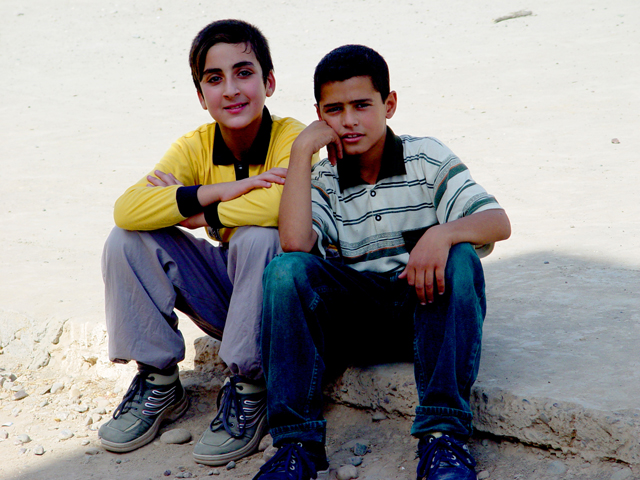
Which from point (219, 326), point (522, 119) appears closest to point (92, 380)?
point (219, 326)

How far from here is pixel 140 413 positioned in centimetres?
255

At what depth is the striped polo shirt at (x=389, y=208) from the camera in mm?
2305

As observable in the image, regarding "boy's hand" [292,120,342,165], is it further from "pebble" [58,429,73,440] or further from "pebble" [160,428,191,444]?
"pebble" [58,429,73,440]

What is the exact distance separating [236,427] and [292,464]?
0.45 m

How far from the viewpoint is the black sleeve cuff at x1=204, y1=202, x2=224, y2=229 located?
2416 millimetres

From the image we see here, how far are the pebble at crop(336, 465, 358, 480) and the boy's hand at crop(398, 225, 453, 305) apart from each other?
59 centimetres

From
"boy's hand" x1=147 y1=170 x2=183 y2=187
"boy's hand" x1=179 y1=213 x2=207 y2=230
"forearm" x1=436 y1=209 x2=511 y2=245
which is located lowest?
"forearm" x1=436 y1=209 x2=511 y2=245

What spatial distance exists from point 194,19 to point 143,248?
11.3 m

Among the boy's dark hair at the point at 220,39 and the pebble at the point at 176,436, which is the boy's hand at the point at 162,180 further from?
the pebble at the point at 176,436

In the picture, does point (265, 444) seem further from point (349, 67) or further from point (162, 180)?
point (349, 67)

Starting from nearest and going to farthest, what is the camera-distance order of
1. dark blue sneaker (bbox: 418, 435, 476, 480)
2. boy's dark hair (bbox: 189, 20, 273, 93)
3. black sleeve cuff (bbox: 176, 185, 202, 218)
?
dark blue sneaker (bbox: 418, 435, 476, 480) < black sleeve cuff (bbox: 176, 185, 202, 218) < boy's dark hair (bbox: 189, 20, 273, 93)

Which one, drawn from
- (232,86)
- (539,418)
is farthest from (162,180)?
(539,418)

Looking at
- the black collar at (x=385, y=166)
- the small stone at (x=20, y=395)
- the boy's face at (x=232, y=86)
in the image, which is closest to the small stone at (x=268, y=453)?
the black collar at (x=385, y=166)

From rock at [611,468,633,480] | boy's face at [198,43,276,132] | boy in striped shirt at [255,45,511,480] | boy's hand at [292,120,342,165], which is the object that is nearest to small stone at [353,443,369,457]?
boy in striped shirt at [255,45,511,480]
